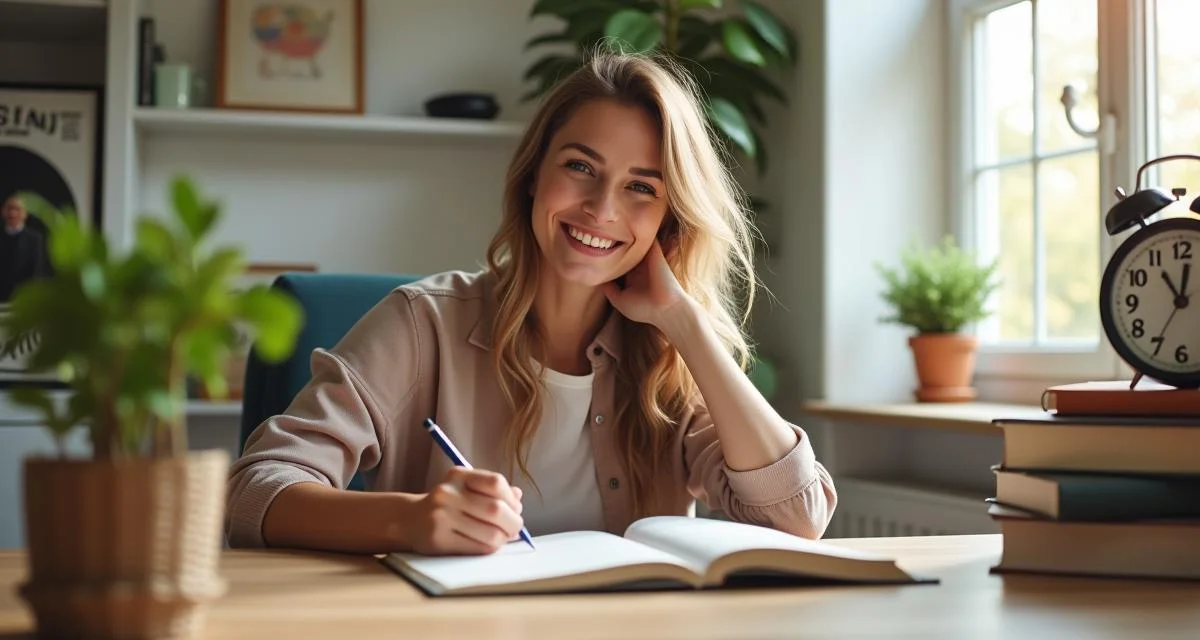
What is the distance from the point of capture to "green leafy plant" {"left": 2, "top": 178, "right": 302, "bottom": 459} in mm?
623

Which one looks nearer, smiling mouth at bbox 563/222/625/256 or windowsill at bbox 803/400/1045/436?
smiling mouth at bbox 563/222/625/256

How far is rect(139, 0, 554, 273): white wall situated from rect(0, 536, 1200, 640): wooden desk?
2.25 m

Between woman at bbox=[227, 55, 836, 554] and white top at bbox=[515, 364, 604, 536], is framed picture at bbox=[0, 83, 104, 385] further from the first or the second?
white top at bbox=[515, 364, 604, 536]

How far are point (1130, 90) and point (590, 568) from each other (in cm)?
191

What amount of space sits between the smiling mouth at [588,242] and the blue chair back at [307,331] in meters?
0.38

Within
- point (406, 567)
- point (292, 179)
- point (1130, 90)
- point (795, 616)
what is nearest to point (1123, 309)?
point (795, 616)

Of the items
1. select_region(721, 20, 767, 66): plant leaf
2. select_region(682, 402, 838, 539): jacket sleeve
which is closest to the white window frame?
select_region(721, 20, 767, 66): plant leaf

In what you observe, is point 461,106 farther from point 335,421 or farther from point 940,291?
point 335,421

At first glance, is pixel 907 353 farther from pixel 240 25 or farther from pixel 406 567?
pixel 406 567

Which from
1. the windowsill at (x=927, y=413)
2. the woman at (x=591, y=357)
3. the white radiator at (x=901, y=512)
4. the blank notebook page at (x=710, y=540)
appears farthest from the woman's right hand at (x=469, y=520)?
the white radiator at (x=901, y=512)

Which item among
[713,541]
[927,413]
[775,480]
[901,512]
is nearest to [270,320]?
[713,541]

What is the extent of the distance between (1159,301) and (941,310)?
1.51m

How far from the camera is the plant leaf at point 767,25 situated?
2.97 m

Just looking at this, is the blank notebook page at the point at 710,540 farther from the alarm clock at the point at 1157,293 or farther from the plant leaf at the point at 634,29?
the plant leaf at the point at 634,29
